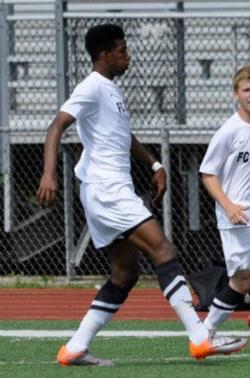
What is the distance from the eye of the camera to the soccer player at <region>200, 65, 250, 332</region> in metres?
9.57

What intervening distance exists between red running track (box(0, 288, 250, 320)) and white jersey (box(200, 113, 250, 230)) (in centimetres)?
295

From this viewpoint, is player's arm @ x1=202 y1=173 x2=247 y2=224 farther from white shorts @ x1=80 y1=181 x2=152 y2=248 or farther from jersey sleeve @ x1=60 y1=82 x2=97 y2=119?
jersey sleeve @ x1=60 y1=82 x2=97 y2=119

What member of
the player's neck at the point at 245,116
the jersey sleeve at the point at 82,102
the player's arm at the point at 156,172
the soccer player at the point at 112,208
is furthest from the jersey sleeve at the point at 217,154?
the jersey sleeve at the point at 82,102

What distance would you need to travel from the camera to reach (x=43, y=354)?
9.66 m

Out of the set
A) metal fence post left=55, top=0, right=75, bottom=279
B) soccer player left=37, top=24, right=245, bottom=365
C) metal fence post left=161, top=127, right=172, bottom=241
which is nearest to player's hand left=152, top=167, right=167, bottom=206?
soccer player left=37, top=24, right=245, bottom=365

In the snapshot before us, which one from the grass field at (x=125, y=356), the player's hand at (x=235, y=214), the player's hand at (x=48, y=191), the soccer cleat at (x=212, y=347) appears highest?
the player's hand at (x=48, y=191)

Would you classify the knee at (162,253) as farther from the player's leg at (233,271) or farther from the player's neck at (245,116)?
the player's neck at (245,116)

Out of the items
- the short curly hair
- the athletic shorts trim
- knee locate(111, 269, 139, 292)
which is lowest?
knee locate(111, 269, 139, 292)

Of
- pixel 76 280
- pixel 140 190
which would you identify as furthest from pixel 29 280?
pixel 140 190

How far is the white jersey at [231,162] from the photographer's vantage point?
960 centimetres

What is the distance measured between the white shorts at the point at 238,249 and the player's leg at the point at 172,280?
0.97 meters

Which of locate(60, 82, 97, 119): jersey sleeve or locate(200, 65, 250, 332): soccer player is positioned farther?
locate(200, 65, 250, 332): soccer player

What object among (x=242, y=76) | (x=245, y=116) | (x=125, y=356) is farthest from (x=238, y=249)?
(x=242, y=76)

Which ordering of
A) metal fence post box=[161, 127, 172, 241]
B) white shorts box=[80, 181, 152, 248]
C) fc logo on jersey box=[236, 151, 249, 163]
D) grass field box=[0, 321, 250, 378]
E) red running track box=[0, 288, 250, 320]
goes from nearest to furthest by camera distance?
grass field box=[0, 321, 250, 378] < white shorts box=[80, 181, 152, 248] < fc logo on jersey box=[236, 151, 249, 163] < red running track box=[0, 288, 250, 320] < metal fence post box=[161, 127, 172, 241]
